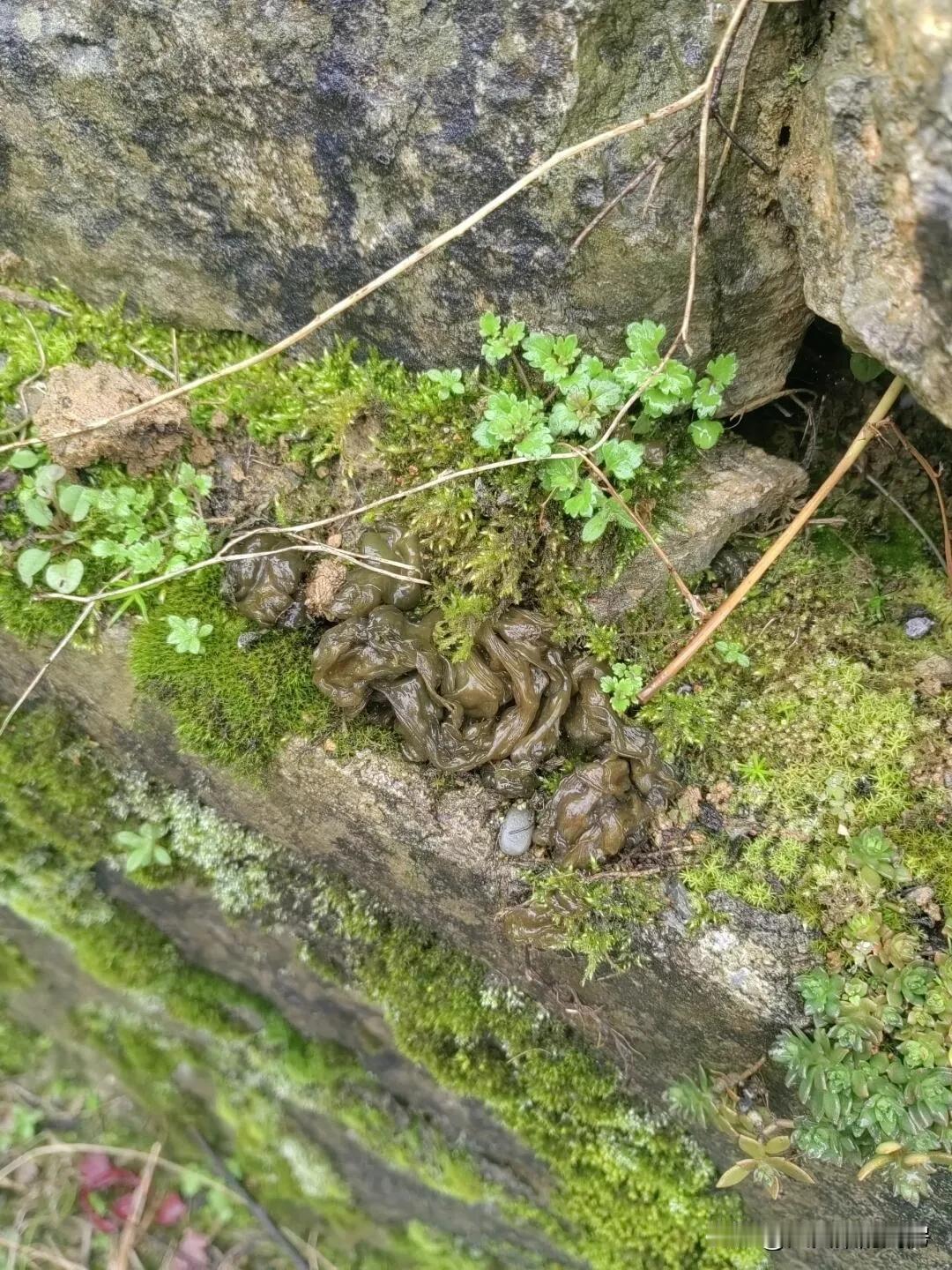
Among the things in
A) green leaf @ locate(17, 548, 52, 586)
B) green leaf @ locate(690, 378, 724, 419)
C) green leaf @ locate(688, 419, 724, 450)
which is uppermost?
green leaf @ locate(690, 378, 724, 419)

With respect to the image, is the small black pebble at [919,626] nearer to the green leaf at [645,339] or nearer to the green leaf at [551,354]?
the green leaf at [645,339]

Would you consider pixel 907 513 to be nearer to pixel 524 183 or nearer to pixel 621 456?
pixel 621 456

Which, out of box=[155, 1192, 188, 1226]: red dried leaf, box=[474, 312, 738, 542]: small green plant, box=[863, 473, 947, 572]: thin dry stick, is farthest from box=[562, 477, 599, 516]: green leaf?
box=[155, 1192, 188, 1226]: red dried leaf

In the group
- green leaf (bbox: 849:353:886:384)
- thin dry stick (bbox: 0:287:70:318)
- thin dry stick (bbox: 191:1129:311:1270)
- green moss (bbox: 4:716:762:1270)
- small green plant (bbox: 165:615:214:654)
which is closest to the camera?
green leaf (bbox: 849:353:886:384)

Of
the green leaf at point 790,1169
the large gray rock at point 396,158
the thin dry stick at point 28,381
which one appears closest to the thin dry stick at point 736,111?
the large gray rock at point 396,158

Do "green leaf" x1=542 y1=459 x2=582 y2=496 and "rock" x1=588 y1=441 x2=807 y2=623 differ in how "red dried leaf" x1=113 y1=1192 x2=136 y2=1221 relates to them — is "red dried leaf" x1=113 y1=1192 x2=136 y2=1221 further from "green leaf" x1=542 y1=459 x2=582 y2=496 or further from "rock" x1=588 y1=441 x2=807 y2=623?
"green leaf" x1=542 y1=459 x2=582 y2=496

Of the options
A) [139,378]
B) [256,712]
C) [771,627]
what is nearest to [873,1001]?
[771,627]
